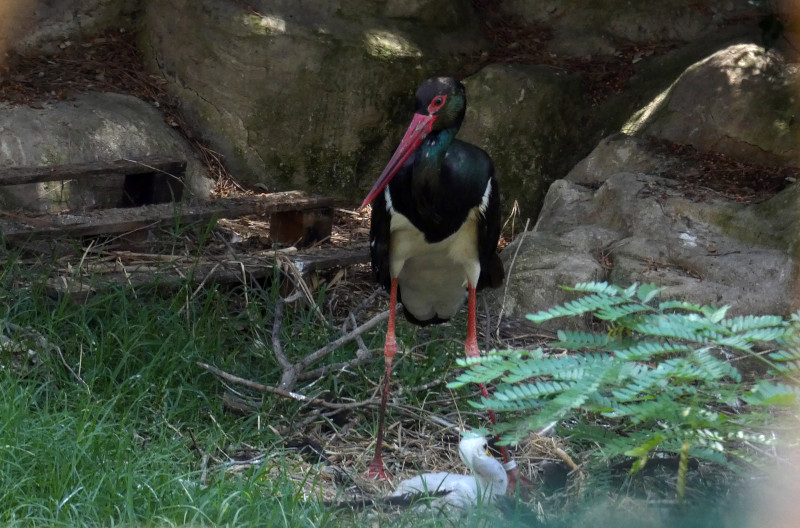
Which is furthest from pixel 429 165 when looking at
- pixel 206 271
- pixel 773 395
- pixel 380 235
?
pixel 773 395

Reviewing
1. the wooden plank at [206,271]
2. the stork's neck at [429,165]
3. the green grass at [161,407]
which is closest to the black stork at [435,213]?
the stork's neck at [429,165]

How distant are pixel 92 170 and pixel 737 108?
350 cm

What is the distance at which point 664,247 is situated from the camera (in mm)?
5262

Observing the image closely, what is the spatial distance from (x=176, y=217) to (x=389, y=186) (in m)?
1.43

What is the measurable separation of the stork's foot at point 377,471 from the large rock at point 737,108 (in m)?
2.99

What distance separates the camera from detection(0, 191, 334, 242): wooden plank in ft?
15.7

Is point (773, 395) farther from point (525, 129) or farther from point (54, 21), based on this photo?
point (54, 21)

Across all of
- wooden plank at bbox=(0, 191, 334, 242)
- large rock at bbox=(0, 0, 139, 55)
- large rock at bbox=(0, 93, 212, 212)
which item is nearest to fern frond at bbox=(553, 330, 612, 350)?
wooden plank at bbox=(0, 191, 334, 242)

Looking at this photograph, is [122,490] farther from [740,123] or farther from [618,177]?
[740,123]

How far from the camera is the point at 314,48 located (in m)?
6.32

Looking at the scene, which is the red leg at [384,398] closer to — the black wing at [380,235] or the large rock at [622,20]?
the black wing at [380,235]

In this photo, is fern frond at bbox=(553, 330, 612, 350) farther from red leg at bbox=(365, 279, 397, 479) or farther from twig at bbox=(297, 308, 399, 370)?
twig at bbox=(297, 308, 399, 370)

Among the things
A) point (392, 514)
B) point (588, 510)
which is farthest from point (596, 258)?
point (588, 510)

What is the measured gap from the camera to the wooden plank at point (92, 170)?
5.10 meters
